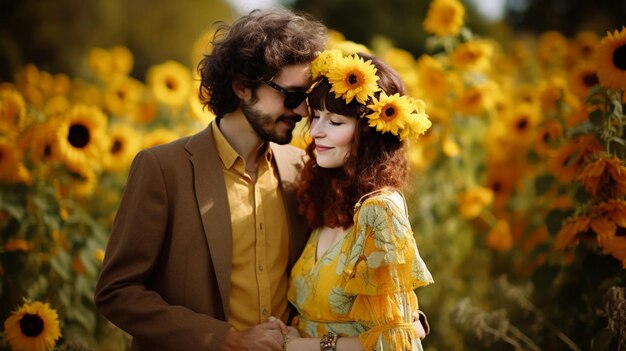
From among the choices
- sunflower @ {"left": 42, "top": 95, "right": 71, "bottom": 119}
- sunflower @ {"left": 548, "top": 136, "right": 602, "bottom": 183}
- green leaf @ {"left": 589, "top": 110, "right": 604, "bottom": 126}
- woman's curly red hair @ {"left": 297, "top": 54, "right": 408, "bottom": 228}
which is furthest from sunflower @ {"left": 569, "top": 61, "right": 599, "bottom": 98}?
sunflower @ {"left": 42, "top": 95, "right": 71, "bottom": 119}

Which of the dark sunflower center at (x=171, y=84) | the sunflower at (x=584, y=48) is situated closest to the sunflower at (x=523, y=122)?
the sunflower at (x=584, y=48)

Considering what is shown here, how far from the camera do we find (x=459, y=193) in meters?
5.38

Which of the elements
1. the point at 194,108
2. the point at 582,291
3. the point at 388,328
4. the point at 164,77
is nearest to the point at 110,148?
the point at 194,108

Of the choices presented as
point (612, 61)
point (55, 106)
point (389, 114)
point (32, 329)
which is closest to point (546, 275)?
point (612, 61)

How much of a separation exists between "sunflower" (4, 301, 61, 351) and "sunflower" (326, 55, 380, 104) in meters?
1.86

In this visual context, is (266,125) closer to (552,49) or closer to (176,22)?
(552,49)

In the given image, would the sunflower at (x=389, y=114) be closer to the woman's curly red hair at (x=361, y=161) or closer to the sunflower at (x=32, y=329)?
the woman's curly red hair at (x=361, y=161)

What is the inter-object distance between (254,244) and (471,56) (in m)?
2.79

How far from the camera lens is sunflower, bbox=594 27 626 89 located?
3.43 m

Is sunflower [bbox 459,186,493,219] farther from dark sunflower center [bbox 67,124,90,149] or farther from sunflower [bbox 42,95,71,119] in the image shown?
sunflower [bbox 42,95,71,119]

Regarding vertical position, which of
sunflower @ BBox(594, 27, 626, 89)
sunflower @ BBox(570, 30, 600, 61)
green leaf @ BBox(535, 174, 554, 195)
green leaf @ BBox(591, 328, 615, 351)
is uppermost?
sunflower @ BBox(570, 30, 600, 61)

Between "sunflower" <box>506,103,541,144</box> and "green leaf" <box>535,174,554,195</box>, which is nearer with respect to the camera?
"green leaf" <box>535,174,554,195</box>

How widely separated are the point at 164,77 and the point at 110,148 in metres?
1.15

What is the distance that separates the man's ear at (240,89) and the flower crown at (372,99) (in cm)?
51
